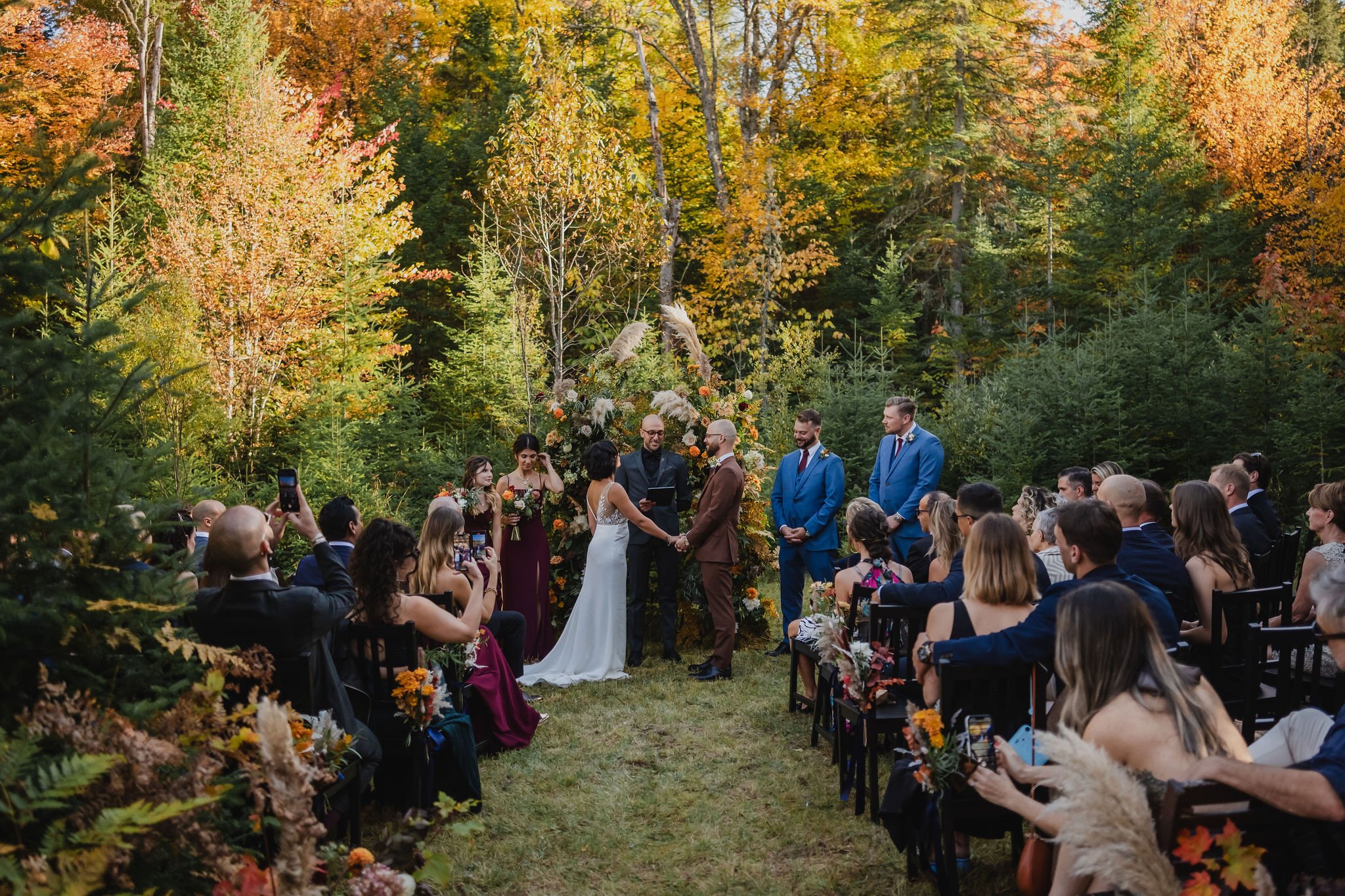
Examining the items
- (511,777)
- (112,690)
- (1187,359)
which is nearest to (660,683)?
(511,777)

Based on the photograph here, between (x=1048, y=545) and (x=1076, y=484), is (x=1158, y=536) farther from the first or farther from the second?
(x=1076, y=484)

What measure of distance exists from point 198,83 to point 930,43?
1476cm

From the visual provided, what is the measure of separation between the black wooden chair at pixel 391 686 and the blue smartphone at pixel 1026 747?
2.67 metres

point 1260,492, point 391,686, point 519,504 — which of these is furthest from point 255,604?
point 1260,492

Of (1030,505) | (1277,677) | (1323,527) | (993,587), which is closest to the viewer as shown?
(993,587)

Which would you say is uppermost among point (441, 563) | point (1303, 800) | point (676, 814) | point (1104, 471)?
point (1104, 471)

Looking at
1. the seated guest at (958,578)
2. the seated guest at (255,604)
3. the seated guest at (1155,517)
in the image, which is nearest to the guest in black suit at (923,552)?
the seated guest at (958,578)

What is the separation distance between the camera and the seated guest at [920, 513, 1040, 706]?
3.85 metres

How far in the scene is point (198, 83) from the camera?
59.7 feet

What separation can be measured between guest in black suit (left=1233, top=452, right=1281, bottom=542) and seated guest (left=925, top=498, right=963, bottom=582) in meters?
2.46

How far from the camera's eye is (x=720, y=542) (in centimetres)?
806

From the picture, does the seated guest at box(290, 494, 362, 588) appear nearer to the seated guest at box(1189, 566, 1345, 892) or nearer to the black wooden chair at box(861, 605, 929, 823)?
the black wooden chair at box(861, 605, 929, 823)

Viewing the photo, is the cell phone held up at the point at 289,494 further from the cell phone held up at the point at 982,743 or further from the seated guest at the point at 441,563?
the cell phone held up at the point at 982,743

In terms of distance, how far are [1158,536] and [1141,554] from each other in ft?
0.71
